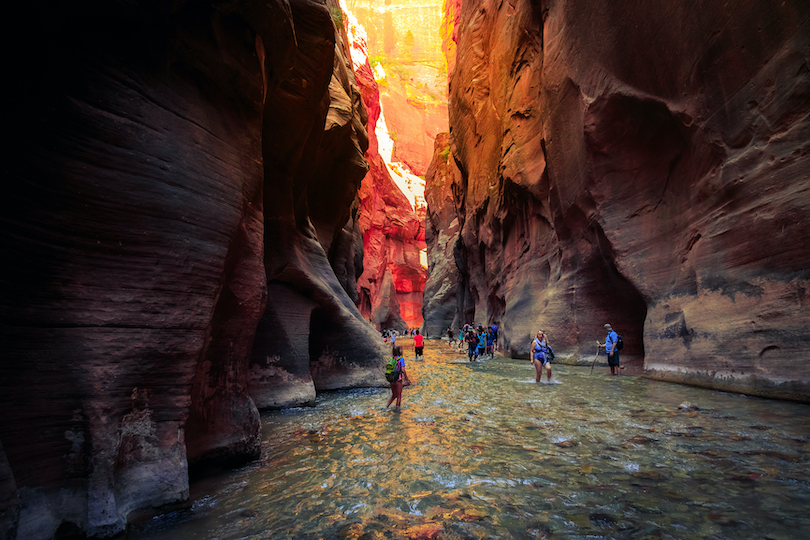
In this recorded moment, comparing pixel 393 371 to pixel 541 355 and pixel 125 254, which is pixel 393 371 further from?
pixel 125 254

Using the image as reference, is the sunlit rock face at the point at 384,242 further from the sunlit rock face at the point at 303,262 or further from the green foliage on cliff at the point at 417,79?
the sunlit rock face at the point at 303,262

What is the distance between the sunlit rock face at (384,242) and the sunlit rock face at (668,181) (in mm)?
29025

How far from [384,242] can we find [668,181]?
48760mm

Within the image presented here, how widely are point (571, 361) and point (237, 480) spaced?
13.0 m

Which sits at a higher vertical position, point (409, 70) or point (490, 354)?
point (409, 70)

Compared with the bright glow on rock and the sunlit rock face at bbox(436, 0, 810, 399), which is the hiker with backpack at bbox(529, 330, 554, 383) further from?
the bright glow on rock

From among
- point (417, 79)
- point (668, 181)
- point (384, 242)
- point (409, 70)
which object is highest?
point (409, 70)

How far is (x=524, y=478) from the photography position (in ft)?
12.1

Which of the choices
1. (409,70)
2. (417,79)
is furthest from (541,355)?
(409,70)

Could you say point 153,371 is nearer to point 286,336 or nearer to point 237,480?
point 237,480

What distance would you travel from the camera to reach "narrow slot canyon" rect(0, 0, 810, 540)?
3010 millimetres

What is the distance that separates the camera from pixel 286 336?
8.36m

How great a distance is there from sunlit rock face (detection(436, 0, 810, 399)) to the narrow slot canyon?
2.5 inches

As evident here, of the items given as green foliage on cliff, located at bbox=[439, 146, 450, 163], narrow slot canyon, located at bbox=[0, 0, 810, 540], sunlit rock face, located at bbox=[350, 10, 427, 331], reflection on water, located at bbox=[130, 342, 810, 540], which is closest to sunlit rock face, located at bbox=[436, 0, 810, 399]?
narrow slot canyon, located at bbox=[0, 0, 810, 540]
